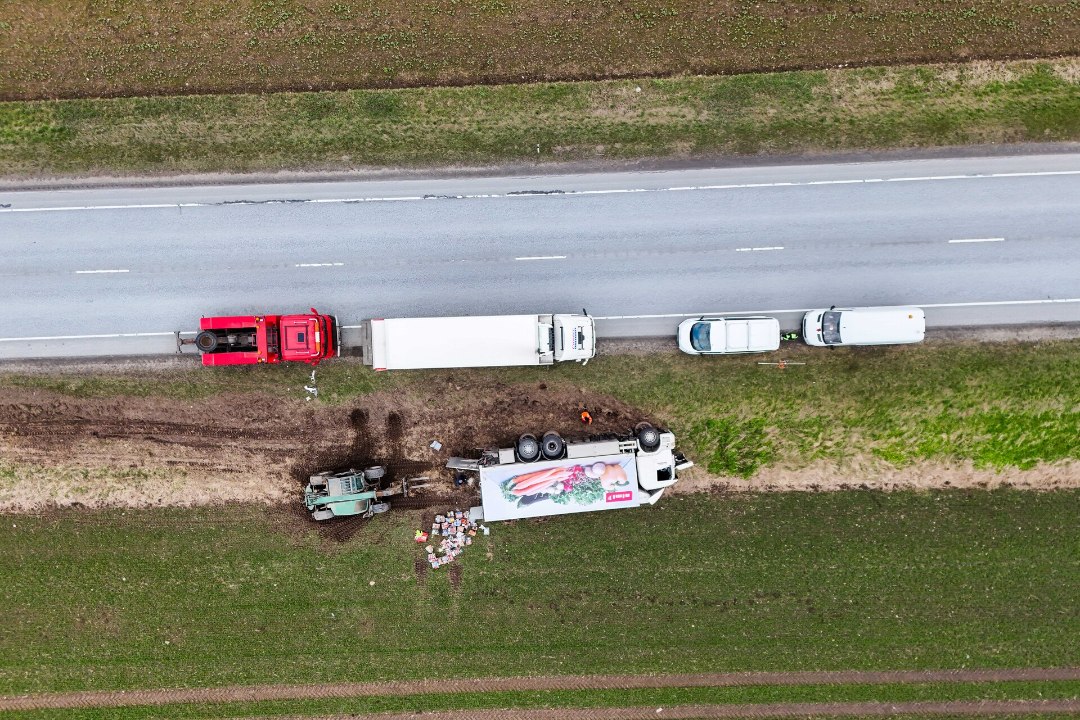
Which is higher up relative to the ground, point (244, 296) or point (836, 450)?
point (244, 296)

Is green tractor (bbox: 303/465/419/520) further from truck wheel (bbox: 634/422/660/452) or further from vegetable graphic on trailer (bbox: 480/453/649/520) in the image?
truck wheel (bbox: 634/422/660/452)

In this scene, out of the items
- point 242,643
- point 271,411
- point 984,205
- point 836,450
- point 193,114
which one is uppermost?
point 193,114

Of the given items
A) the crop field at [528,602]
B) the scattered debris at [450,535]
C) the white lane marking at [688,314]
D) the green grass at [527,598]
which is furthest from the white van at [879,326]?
the scattered debris at [450,535]

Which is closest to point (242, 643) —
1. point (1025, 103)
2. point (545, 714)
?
point (545, 714)

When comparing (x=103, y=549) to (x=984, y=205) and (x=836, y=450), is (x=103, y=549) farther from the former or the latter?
(x=984, y=205)

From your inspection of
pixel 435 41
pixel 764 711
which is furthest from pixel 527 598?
pixel 435 41

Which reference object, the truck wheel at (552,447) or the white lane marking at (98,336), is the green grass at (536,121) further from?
the truck wheel at (552,447)
